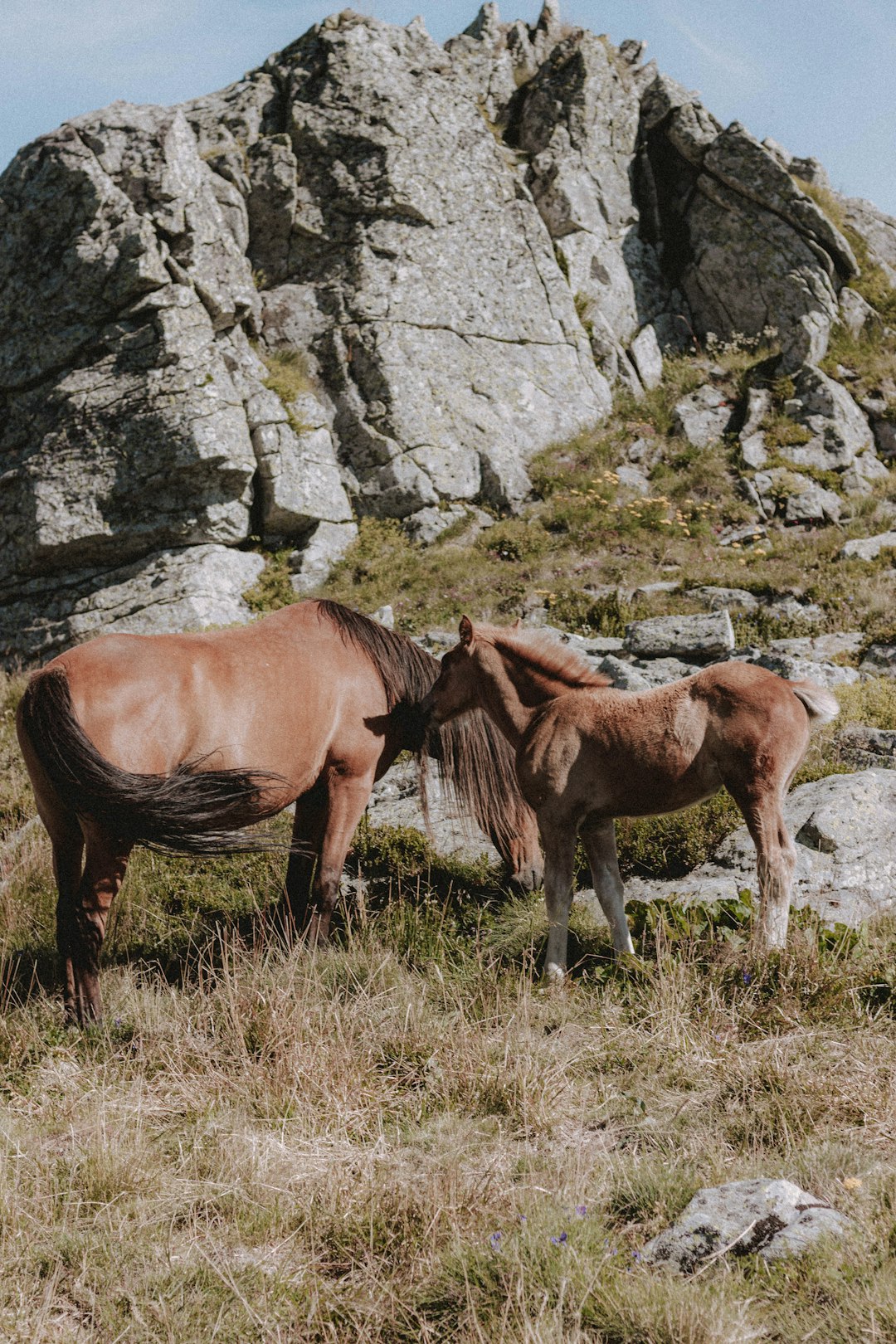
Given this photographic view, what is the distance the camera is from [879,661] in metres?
11.4

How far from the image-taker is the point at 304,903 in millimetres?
6801

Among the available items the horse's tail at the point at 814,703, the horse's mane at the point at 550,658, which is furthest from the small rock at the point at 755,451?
the horse's tail at the point at 814,703

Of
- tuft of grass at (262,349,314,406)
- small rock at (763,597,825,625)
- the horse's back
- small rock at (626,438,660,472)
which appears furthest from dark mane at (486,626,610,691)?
small rock at (626,438,660,472)

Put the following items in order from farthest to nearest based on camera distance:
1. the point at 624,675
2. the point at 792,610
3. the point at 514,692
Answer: the point at 792,610 < the point at 624,675 < the point at 514,692

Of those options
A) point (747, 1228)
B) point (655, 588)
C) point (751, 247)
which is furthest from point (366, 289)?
point (747, 1228)

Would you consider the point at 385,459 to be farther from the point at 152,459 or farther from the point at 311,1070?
the point at 311,1070

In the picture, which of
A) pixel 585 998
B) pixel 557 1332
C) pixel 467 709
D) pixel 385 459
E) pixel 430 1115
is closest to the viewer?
pixel 557 1332

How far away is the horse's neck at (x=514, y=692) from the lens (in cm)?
618

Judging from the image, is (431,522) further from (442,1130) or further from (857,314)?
(442,1130)

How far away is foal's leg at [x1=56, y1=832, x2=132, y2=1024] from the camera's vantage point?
17.9ft

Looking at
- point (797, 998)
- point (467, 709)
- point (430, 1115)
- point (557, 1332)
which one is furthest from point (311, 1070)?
point (467, 709)

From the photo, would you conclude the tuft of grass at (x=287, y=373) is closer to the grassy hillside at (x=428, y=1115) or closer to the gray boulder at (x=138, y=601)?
the gray boulder at (x=138, y=601)

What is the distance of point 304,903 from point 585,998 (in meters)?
2.31

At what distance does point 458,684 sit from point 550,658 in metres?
0.67
